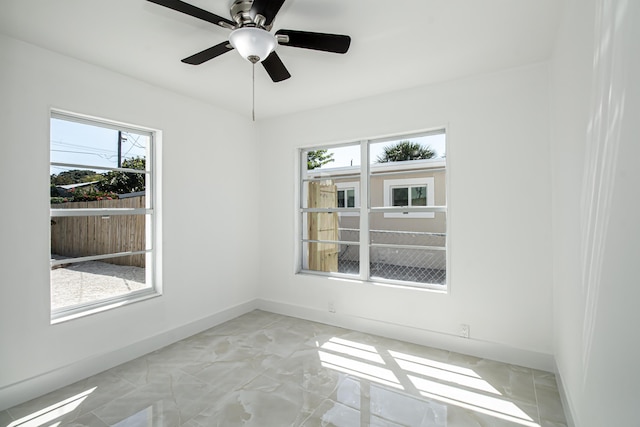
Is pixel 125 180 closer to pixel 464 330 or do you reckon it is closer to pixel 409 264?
pixel 409 264

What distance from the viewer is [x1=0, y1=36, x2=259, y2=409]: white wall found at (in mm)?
2270

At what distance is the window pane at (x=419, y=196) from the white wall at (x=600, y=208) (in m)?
1.30

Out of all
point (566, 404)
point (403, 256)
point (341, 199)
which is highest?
point (341, 199)

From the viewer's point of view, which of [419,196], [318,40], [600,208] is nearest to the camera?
[600,208]

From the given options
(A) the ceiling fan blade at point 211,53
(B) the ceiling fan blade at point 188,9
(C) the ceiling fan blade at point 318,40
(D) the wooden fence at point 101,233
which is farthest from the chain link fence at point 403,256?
(B) the ceiling fan blade at point 188,9

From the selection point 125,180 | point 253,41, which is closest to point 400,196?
point 253,41

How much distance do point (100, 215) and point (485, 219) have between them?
349 centimetres

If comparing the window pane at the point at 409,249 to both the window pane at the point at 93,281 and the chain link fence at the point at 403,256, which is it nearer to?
the chain link fence at the point at 403,256

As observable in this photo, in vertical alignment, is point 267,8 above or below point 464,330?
above

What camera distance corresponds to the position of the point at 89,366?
2.64m

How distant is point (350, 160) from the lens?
3859 millimetres

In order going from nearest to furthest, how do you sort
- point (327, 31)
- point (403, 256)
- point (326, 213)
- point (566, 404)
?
point (566, 404) → point (327, 31) → point (403, 256) → point (326, 213)

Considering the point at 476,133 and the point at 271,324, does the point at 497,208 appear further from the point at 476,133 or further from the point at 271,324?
the point at 271,324

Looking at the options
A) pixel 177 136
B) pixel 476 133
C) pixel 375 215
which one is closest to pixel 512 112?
pixel 476 133
